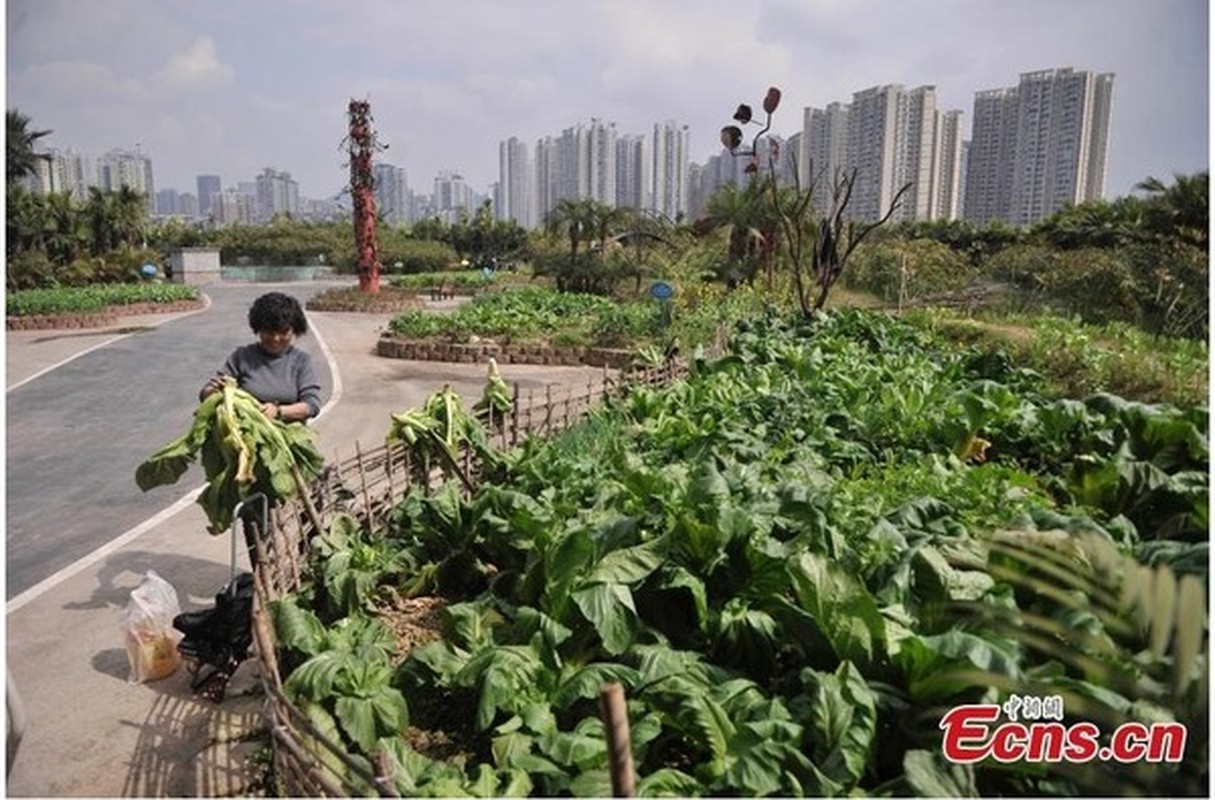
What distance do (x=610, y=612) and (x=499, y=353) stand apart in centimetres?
1077

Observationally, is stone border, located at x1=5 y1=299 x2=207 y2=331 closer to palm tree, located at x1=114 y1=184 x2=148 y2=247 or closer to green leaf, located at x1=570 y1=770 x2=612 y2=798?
palm tree, located at x1=114 y1=184 x2=148 y2=247

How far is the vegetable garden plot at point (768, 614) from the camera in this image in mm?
1600

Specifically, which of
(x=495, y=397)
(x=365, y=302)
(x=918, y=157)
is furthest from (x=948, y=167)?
(x=495, y=397)

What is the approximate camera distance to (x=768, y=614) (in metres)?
2.21

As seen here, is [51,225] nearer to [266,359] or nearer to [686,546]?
[266,359]

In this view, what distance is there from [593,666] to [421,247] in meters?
38.9

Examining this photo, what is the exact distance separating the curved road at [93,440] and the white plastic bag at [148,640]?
1.28 metres

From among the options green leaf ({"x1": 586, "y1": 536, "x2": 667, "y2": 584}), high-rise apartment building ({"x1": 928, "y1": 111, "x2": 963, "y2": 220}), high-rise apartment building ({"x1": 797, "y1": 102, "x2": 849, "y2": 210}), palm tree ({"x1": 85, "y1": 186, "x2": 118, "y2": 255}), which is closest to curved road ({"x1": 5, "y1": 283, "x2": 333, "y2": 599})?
green leaf ({"x1": 586, "y1": 536, "x2": 667, "y2": 584})

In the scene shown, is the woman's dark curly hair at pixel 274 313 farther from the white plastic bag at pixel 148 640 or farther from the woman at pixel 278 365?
the white plastic bag at pixel 148 640

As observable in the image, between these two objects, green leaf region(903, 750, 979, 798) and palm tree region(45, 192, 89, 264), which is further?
palm tree region(45, 192, 89, 264)

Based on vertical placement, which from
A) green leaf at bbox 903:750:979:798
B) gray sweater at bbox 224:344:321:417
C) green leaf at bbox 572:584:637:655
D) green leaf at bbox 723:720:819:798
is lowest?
green leaf at bbox 723:720:819:798

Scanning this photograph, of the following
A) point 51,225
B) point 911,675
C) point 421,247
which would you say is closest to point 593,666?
point 911,675

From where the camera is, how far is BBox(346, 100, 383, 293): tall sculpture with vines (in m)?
21.0

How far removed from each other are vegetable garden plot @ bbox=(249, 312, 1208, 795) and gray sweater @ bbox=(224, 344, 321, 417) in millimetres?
531
